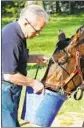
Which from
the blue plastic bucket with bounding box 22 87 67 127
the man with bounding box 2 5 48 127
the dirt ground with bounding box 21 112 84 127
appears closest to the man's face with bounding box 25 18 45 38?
the man with bounding box 2 5 48 127

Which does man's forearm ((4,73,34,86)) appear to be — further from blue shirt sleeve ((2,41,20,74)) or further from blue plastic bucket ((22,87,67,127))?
blue plastic bucket ((22,87,67,127))

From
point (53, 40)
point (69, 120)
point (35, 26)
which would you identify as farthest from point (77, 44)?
point (53, 40)

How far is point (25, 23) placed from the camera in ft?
12.0

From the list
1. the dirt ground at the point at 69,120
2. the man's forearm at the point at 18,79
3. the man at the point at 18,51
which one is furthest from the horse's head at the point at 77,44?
the dirt ground at the point at 69,120

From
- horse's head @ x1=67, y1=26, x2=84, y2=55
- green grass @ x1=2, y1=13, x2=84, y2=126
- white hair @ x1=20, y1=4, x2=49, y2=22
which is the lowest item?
green grass @ x1=2, y1=13, x2=84, y2=126

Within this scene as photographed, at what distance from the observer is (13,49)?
3.59 m

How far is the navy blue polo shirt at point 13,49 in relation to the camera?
3586 mm

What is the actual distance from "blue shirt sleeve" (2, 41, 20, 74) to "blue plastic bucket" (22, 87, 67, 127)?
12.5 inches

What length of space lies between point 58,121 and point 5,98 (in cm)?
189

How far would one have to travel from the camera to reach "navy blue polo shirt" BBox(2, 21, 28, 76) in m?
3.59

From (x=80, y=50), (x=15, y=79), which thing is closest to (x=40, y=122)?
(x=15, y=79)

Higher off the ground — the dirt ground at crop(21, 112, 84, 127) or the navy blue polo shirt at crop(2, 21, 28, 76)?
the navy blue polo shirt at crop(2, 21, 28, 76)

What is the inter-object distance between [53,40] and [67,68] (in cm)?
1029

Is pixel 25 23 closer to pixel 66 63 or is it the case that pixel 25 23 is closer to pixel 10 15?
pixel 66 63
